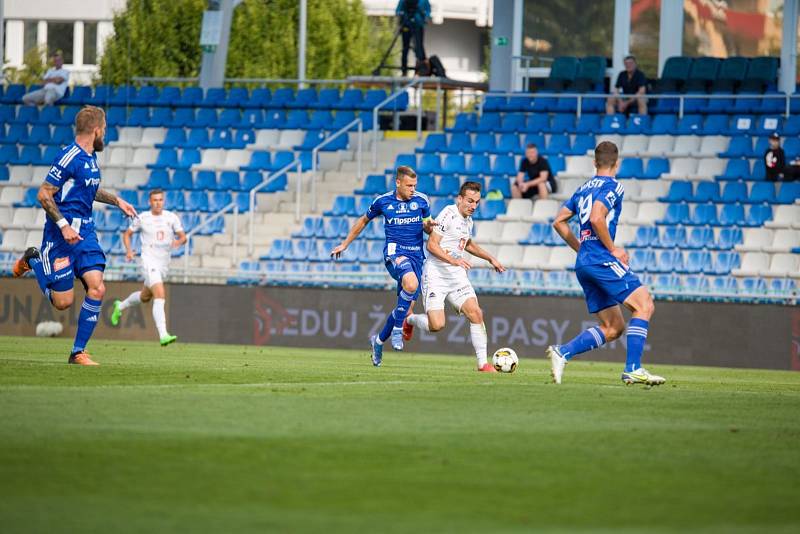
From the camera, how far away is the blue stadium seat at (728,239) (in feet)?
75.8

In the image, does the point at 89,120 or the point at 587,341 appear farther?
the point at 89,120

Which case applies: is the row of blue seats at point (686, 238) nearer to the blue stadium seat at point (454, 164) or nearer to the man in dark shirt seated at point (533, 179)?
the man in dark shirt seated at point (533, 179)

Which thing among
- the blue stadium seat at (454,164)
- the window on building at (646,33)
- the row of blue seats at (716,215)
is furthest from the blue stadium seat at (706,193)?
the window on building at (646,33)

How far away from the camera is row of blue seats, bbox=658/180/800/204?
78.7 ft

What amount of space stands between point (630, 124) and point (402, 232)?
12.0 meters

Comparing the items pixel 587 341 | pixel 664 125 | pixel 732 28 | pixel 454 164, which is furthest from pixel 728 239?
pixel 587 341

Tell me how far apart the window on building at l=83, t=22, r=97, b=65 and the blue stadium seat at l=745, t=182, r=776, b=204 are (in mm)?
39218

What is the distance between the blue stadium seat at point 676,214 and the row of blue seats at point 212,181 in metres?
7.70

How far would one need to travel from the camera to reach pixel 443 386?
456 inches

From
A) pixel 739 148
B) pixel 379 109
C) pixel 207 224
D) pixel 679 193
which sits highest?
pixel 379 109

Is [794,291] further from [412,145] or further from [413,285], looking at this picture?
[412,145]

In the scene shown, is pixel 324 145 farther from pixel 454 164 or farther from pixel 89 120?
pixel 89 120

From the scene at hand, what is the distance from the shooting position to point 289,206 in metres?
27.7

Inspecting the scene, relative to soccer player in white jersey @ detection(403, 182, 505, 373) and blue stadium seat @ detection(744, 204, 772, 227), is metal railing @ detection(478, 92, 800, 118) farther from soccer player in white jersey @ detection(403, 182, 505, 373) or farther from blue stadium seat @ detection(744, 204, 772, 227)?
soccer player in white jersey @ detection(403, 182, 505, 373)
